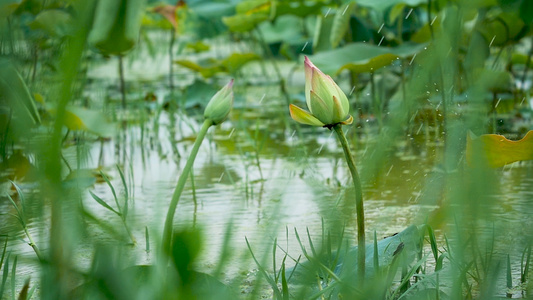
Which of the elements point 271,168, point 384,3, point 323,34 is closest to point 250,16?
point 323,34

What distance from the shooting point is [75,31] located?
0.37 meters

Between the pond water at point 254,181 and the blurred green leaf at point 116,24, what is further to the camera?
the pond water at point 254,181

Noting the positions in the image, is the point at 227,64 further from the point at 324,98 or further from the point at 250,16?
the point at 324,98

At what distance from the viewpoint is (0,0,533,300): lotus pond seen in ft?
1.42

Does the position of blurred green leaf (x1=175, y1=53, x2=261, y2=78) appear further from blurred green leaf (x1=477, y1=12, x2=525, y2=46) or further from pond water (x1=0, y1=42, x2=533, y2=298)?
blurred green leaf (x1=477, y1=12, x2=525, y2=46)

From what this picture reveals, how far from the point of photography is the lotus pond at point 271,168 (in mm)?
431

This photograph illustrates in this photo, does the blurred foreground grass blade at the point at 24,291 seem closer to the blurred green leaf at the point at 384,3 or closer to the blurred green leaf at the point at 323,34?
the blurred green leaf at the point at 384,3

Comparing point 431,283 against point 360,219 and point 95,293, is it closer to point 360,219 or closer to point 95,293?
point 360,219

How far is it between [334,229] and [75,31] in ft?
0.69

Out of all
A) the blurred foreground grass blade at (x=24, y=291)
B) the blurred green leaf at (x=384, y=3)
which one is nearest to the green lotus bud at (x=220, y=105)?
the blurred foreground grass blade at (x=24, y=291)

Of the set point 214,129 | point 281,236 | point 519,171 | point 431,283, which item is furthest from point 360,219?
point 214,129

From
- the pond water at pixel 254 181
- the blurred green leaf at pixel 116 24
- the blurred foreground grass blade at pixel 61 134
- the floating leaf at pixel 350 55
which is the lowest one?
the pond water at pixel 254 181

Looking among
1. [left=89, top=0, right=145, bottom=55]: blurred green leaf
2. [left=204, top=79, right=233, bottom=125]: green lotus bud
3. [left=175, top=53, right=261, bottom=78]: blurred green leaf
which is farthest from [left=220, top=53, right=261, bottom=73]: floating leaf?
[left=89, top=0, right=145, bottom=55]: blurred green leaf

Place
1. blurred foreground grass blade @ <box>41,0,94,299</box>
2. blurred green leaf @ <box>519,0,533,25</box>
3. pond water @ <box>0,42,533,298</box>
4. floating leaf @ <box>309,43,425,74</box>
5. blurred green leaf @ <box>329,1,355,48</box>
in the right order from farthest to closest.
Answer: blurred green leaf @ <box>329,1,355,48</box>, floating leaf @ <box>309,43,425,74</box>, blurred green leaf @ <box>519,0,533,25</box>, pond water @ <box>0,42,533,298</box>, blurred foreground grass blade @ <box>41,0,94,299</box>
